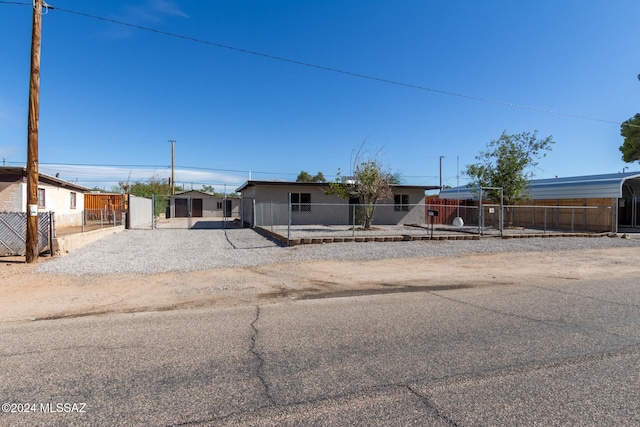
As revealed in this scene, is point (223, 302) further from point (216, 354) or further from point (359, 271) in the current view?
point (359, 271)

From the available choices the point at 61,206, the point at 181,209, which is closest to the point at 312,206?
the point at 61,206

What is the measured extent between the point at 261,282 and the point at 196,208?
125 feet

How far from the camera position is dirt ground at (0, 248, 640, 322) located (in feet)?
22.0

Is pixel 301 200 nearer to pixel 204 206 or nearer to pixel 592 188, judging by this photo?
pixel 592 188

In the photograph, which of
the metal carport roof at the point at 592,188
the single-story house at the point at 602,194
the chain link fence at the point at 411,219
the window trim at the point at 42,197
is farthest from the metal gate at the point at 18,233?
the metal carport roof at the point at 592,188

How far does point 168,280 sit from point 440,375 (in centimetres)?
691

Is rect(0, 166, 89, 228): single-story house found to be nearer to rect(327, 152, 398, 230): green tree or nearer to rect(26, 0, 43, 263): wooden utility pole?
rect(26, 0, 43, 263): wooden utility pole

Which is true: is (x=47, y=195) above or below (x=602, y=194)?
below

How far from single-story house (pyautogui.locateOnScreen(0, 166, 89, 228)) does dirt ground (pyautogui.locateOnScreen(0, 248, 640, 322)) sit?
830 cm

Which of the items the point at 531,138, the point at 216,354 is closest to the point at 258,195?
the point at 531,138

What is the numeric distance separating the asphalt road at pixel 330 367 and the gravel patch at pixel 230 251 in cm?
475

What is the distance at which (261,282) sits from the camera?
28.1ft

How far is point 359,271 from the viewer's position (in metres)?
10.1

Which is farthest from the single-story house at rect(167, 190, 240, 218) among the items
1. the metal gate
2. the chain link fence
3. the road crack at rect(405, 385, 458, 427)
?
the road crack at rect(405, 385, 458, 427)
